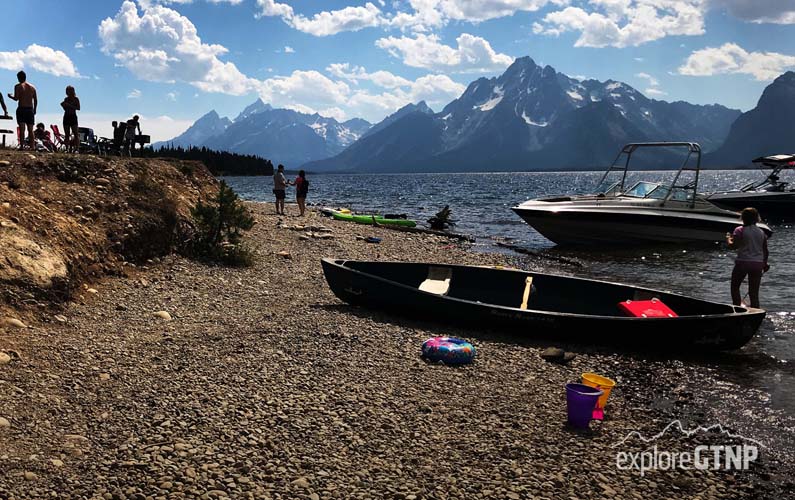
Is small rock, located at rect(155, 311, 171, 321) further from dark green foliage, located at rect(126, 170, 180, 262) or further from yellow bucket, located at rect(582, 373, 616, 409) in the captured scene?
yellow bucket, located at rect(582, 373, 616, 409)

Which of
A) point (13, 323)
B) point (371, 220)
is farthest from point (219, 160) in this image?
point (13, 323)

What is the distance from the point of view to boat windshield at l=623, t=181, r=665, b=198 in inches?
1016

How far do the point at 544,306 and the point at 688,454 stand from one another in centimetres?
633

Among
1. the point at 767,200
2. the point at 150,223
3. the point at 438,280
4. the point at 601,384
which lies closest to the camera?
the point at 601,384

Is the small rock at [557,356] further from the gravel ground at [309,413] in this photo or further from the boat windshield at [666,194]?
the boat windshield at [666,194]

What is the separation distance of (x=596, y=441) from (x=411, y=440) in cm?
243

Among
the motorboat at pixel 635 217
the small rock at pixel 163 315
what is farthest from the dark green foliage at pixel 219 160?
the small rock at pixel 163 315

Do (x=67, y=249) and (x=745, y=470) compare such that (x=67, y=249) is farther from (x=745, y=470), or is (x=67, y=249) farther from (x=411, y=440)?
(x=745, y=470)

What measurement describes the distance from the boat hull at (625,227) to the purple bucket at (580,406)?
61.1 ft

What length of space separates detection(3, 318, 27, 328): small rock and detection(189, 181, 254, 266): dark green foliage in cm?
701

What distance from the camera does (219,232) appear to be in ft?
53.7

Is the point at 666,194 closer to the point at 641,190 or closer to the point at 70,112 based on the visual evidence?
the point at 641,190

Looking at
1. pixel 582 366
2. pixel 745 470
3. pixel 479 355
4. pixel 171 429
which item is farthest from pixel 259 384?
pixel 745 470

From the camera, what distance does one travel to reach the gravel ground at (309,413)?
554 cm
